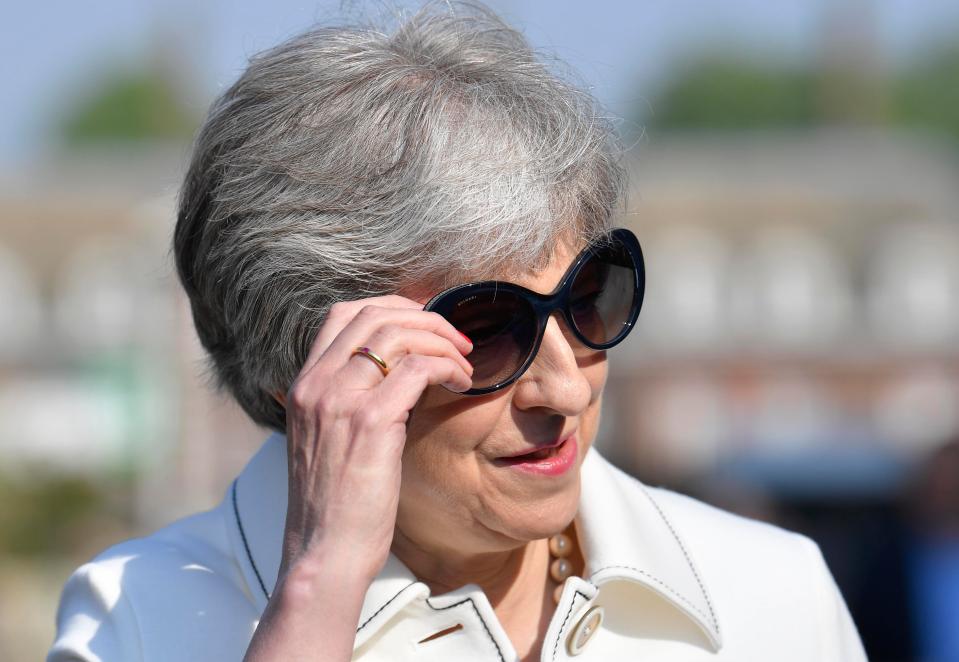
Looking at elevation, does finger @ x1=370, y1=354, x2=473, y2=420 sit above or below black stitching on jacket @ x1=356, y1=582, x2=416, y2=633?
above

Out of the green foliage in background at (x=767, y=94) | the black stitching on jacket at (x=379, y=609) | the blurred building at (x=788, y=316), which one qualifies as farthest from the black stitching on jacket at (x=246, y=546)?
the green foliage in background at (x=767, y=94)

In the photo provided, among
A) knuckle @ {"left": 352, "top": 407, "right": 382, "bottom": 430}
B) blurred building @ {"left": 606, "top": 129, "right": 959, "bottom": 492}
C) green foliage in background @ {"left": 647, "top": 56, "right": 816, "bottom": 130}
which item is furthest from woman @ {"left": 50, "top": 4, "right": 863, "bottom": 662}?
green foliage in background @ {"left": 647, "top": 56, "right": 816, "bottom": 130}

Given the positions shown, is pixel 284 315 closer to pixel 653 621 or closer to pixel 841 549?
pixel 653 621

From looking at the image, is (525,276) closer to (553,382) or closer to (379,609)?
(553,382)

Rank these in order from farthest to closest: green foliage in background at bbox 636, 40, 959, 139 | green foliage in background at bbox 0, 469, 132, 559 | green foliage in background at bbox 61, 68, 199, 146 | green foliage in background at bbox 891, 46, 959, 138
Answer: green foliage in background at bbox 891, 46, 959, 138 → green foliage in background at bbox 636, 40, 959, 139 → green foliage in background at bbox 61, 68, 199, 146 → green foliage in background at bbox 0, 469, 132, 559

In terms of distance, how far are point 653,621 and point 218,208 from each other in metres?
1.02

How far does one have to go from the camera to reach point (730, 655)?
208 centimetres

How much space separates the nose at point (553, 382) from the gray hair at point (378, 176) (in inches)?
5.0

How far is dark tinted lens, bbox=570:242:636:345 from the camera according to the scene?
192 cm

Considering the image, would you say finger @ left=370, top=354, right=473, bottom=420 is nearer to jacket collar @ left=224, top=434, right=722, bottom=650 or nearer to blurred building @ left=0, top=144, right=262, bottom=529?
jacket collar @ left=224, top=434, right=722, bottom=650

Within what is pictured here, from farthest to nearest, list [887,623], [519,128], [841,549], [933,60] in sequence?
[933,60] < [841,549] < [887,623] < [519,128]

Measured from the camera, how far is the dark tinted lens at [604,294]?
1.92 m

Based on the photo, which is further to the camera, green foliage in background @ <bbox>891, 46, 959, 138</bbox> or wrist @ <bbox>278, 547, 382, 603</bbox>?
green foliage in background @ <bbox>891, 46, 959, 138</bbox>

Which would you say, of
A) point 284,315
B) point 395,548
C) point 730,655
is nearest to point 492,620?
point 395,548
